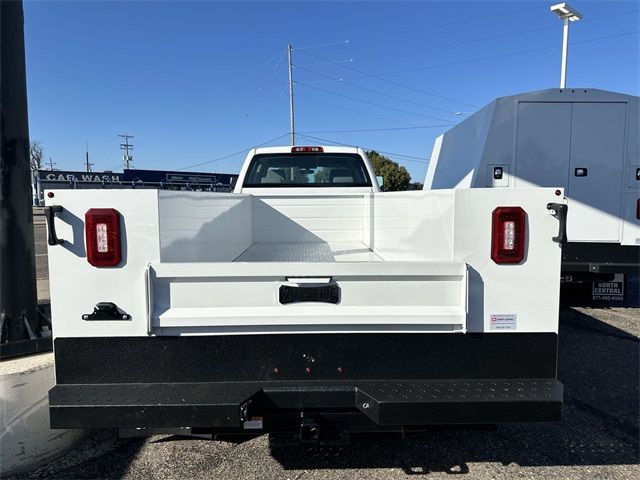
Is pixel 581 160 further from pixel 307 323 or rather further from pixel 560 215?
pixel 307 323

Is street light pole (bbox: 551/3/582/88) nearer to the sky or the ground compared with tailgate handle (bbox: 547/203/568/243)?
nearer to the sky

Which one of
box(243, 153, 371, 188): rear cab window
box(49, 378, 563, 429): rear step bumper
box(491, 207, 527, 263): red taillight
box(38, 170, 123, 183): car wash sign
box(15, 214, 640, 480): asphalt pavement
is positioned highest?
box(38, 170, 123, 183): car wash sign

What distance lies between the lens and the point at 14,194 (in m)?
4.23

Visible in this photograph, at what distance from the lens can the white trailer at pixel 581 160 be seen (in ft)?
23.1

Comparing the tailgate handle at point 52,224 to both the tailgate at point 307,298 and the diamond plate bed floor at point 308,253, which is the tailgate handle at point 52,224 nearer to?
the tailgate at point 307,298

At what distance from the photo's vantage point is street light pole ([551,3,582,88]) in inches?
509

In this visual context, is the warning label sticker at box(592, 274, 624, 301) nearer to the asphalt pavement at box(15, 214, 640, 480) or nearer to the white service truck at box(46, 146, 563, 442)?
the asphalt pavement at box(15, 214, 640, 480)

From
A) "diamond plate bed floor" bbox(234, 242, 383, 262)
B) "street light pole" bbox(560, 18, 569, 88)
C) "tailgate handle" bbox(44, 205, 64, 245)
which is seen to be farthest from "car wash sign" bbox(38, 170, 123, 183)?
"tailgate handle" bbox(44, 205, 64, 245)

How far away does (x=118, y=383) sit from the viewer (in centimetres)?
241

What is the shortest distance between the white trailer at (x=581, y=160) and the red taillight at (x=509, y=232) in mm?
5170

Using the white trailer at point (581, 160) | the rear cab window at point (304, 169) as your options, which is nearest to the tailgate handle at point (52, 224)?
the rear cab window at point (304, 169)

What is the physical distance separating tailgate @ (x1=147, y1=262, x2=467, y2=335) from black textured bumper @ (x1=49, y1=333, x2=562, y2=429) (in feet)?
0.25

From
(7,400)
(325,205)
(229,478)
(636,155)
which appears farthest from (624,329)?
(7,400)

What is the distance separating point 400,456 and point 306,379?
1.17 m
